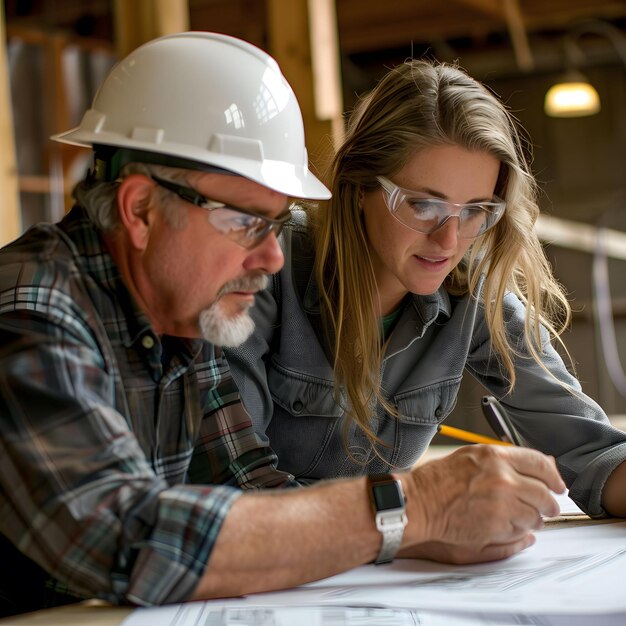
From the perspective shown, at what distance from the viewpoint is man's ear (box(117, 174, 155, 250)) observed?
1458 mm

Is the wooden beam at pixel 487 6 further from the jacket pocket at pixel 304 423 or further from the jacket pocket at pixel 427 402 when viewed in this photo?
the jacket pocket at pixel 304 423

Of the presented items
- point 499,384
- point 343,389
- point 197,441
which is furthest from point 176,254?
point 499,384

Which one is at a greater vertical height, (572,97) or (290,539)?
(572,97)

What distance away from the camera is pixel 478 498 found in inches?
54.6

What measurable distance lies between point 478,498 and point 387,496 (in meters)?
0.16

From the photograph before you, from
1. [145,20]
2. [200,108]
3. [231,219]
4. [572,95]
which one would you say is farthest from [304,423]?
[572,95]

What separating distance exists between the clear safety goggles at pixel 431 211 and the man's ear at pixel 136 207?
0.59m

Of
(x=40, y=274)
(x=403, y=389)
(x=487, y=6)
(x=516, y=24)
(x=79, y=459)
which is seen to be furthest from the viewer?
(x=516, y=24)

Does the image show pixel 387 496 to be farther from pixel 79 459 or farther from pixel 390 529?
pixel 79 459

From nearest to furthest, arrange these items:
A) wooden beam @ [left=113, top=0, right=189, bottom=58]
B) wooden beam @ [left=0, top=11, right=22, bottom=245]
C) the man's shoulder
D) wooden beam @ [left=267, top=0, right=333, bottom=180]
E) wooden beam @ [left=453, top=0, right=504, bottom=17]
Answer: the man's shoulder < wooden beam @ [left=0, top=11, right=22, bottom=245] < wooden beam @ [left=113, top=0, right=189, bottom=58] < wooden beam @ [left=267, top=0, right=333, bottom=180] < wooden beam @ [left=453, top=0, right=504, bottom=17]

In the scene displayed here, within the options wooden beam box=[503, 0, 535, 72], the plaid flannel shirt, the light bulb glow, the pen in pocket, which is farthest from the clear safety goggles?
wooden beam box=[503, 0, 535, 72]

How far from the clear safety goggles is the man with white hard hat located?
10.7 inches

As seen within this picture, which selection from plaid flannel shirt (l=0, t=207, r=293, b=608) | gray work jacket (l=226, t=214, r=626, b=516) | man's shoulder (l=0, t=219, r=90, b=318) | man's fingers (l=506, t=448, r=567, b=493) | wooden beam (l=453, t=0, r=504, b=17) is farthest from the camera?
wooden beam (l=453, t=0, r=504, b=17)

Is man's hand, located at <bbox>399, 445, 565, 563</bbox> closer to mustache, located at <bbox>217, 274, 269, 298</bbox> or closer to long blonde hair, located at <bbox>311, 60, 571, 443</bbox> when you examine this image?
mustache, located at <bbox>217, 274, 269, 298</bbox>
